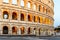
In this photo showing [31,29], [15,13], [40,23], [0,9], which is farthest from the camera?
[40,23]

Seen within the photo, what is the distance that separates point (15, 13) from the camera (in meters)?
31.3

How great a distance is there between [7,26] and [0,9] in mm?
2959

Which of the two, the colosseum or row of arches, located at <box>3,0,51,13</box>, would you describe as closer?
the colosseum

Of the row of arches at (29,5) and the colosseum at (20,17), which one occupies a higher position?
the row of arches at (29,5)

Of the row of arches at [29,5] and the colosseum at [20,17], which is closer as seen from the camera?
the colosseum at [20,17]

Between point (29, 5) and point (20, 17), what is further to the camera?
point (29, 5)

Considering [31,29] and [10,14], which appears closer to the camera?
[10,14]

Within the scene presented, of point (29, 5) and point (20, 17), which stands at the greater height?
point (29, 5)

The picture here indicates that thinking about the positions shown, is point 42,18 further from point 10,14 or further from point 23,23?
point 10,14

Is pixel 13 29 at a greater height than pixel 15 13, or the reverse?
pixel 15 13

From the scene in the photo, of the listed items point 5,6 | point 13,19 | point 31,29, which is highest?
point 5,6

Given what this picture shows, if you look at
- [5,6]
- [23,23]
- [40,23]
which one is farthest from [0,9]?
[40,23]

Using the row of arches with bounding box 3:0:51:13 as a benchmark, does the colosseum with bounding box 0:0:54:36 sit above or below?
below

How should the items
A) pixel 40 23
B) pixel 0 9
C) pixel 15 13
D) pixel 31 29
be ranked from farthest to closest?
pixel 40 23
pixel 31 29
pixel 15 13
pixel 0 9
